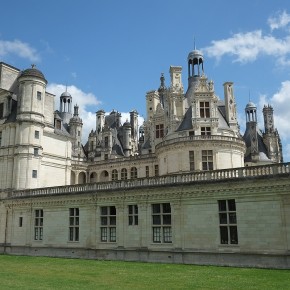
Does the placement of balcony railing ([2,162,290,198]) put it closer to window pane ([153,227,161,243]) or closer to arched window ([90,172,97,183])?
window pane ([153,227,161,243])

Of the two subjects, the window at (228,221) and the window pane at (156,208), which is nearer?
the window at (228,221)

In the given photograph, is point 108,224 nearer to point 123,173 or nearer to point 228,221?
point 228,221

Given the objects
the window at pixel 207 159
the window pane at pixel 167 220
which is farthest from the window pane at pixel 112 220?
the window at pixel 207 159

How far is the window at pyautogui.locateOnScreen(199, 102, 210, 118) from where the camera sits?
118ft

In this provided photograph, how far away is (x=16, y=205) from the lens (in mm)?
32469

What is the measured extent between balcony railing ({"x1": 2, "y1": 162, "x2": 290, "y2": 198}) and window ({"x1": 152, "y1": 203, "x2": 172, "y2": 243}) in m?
1.54

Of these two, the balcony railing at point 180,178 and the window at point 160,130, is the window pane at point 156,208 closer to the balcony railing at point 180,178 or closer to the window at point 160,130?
the balcony railing at point 180,178

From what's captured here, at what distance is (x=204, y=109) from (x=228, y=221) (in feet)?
57.9

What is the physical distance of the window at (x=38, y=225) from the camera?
29845mm

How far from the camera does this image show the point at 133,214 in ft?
79.5

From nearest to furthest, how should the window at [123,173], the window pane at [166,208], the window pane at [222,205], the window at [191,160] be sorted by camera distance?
the window pane at [222,205] → the window pane at [166,208] → the window at [191,160] → the window at [123,173]

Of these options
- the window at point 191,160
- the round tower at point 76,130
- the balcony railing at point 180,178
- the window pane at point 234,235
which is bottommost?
the window pane at point 234,235

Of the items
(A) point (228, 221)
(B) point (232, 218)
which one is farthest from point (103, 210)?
(B) point (232, 218)

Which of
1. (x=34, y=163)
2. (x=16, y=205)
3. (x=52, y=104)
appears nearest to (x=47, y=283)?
(x=16, y=205)
